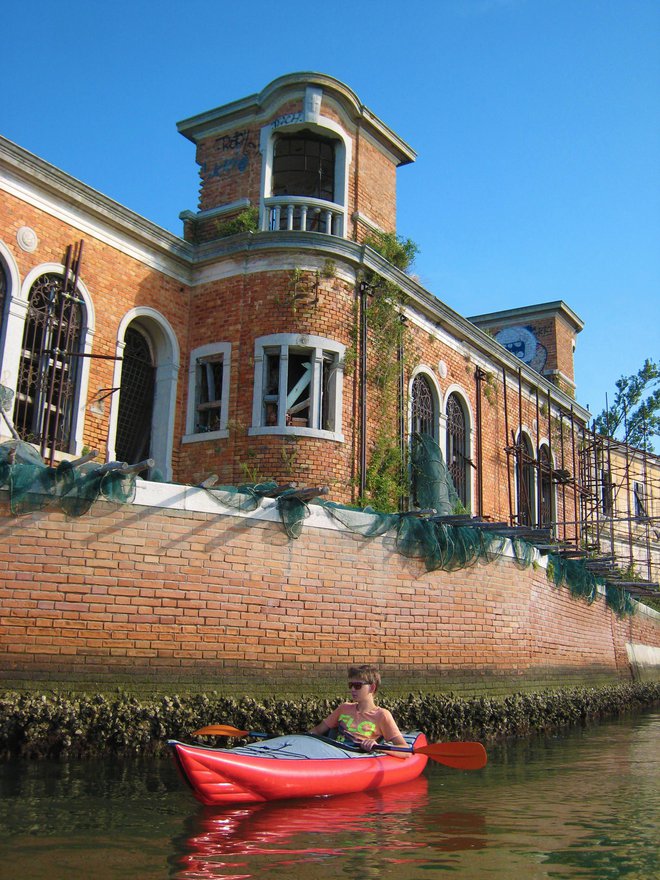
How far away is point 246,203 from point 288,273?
2.19 m

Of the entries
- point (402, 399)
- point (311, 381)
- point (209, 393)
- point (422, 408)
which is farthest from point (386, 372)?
point (209, 393)

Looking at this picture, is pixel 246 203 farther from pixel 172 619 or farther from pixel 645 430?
pixel 645 430

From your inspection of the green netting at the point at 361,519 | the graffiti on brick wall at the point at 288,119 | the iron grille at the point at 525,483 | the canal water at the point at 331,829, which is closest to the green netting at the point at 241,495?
the green netting at the point at 361,519

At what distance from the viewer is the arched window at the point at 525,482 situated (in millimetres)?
23781

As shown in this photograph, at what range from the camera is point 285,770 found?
26.1 feet

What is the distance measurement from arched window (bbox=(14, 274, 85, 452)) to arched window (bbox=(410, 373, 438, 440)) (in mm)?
7526

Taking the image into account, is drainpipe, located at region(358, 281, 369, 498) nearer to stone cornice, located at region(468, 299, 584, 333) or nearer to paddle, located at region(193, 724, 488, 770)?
paddle, located at region(193, 724, 488, 770)

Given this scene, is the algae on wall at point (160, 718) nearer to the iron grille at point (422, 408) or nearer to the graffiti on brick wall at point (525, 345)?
the iron grille at point (422, 408)

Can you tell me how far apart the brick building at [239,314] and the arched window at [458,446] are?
484mm

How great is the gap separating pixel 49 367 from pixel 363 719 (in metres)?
8.31

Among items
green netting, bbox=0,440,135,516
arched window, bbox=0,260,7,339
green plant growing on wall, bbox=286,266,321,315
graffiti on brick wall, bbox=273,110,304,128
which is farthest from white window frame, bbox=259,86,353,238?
green netting, bbox=0,440,135,516

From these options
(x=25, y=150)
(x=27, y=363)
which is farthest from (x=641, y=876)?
(x=25, y=150)

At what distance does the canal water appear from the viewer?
577cm

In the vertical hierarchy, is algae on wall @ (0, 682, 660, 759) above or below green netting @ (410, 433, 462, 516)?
below
